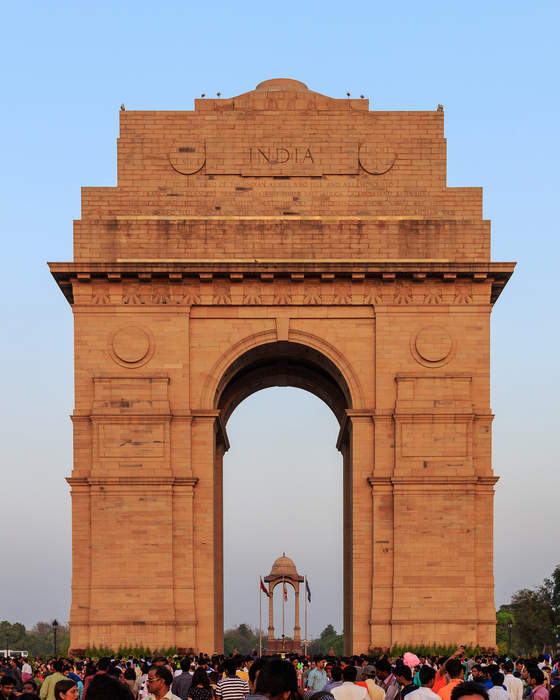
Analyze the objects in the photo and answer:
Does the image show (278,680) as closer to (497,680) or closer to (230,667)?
(230,667)

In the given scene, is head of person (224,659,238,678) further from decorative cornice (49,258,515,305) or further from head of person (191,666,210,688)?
decorative cornice (49,258,515,305)

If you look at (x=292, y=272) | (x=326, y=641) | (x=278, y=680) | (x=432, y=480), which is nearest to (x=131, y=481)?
(x=292, y=272)

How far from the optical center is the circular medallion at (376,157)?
40250 mm

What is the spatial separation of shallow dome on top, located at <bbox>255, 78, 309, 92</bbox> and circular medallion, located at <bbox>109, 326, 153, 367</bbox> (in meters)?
9.59

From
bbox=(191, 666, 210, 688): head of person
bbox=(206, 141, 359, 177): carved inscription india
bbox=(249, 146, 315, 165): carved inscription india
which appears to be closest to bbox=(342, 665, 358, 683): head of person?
bbox=(191, 666, 210, 688): head of person

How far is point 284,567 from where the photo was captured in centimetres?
8025

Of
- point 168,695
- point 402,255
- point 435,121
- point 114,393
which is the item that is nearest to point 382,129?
point 435,121

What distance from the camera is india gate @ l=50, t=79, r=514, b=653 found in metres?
37.2

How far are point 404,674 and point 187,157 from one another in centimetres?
2732

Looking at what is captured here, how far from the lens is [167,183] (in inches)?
1587

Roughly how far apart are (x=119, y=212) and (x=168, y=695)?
29.1 m

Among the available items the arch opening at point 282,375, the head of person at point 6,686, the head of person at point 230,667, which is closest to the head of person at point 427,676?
the head of person at point 230,667

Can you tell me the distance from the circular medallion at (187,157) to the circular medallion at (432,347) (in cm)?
865

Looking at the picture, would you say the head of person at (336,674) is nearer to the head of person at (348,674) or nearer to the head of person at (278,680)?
the head of person at (348,674)
